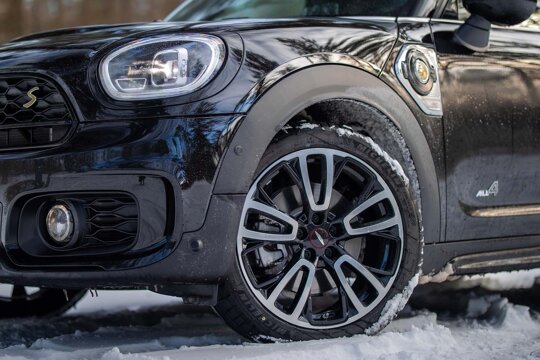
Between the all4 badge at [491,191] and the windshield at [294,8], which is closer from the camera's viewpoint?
the all4 badge at [491,191]

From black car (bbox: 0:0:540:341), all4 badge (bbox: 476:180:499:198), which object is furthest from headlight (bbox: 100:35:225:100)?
all4 badge (bbox: 476:180:499:198)

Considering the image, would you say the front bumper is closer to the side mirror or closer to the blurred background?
the side mirror

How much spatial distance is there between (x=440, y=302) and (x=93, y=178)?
93.4 inches

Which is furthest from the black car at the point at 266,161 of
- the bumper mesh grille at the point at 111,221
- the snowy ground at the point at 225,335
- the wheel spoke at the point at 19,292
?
the wheel spoke at the point at 19,292

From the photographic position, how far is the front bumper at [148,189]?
3.25 meters

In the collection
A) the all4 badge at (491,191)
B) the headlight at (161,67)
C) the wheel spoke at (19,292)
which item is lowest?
the wheel spoke at (19,292)

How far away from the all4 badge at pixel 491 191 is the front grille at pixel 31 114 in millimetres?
1667

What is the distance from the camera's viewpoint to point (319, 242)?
11.7ft

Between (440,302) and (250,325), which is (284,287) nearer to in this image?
(250,325)

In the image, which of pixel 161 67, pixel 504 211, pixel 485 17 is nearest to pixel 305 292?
pixel 161 67

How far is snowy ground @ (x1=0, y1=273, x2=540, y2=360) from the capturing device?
11.1 feet

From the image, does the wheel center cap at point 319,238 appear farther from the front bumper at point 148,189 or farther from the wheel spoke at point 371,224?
the front bumper at point 148,189

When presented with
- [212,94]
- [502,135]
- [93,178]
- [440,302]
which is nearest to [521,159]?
[502,135]

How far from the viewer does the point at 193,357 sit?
326 cm
